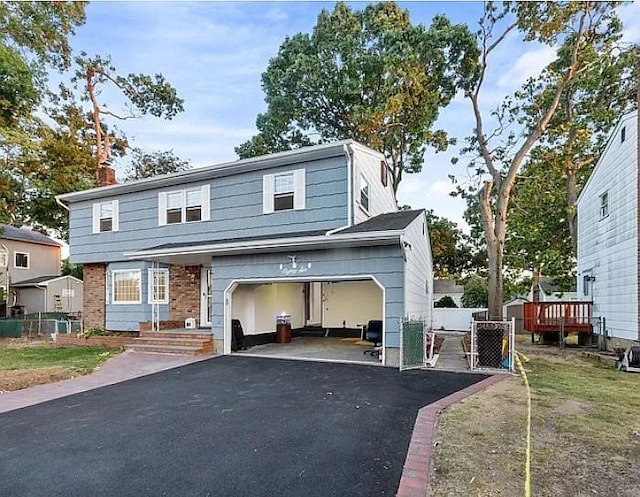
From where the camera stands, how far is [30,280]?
83.1ft

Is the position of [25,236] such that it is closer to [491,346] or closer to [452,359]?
[452,359]

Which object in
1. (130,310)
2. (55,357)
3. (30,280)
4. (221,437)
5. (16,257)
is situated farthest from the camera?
(30,280)

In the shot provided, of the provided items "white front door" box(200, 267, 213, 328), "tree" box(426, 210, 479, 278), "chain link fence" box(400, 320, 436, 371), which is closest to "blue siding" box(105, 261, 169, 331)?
"white front door" box(200, 267, 213, 328)

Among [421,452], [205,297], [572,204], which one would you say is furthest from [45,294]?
[572,204]

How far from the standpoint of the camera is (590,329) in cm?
1409

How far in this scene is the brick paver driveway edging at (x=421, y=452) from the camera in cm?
333

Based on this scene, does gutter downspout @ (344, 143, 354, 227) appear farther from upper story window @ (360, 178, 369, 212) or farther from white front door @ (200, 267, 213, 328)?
white front door @ (200, 267, 213, 328)

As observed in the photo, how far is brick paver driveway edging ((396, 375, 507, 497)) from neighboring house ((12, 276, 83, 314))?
25323mm

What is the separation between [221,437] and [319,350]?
7.19m

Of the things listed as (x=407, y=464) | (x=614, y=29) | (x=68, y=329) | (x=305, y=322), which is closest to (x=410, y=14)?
(x=614, y=29)

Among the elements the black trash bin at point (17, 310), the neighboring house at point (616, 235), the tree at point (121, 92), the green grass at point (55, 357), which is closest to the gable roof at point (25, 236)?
the black trash bin at point (17, 310)

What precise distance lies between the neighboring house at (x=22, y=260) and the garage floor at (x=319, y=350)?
18.2m

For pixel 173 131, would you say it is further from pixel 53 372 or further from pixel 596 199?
pixel 596 199

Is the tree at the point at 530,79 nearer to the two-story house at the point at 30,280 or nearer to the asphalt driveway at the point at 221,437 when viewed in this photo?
the asphalt driveway at the point at 221,437
